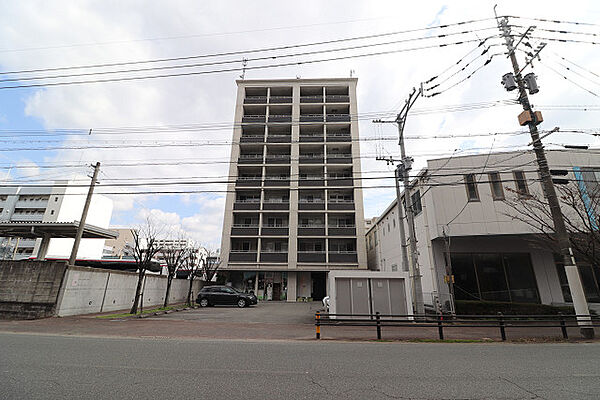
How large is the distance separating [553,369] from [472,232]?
39.7 feet

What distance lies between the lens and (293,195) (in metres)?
33.2

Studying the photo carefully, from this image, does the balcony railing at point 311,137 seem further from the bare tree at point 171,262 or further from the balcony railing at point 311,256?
the bare tree at point 171,262

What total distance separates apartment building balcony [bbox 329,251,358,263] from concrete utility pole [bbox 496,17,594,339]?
20.0 meters

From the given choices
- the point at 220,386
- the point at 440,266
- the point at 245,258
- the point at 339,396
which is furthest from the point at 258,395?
the point at 245,258

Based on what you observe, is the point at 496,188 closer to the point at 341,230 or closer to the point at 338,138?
the point at 341,230

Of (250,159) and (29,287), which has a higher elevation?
(250,159)

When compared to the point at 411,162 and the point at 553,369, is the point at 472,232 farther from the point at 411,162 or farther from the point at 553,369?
the point at 553,369

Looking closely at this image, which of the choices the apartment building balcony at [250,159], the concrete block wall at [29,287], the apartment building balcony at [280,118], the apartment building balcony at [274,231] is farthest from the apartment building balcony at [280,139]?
the concrete block wall at [29,287]

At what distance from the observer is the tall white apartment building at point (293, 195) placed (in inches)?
1217

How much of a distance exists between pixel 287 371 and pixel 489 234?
636 inches

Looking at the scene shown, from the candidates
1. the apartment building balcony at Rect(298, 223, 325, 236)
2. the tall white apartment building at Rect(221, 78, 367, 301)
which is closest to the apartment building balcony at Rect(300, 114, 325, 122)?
the tall white apartment building at Rect(221, 78, 367, 301)

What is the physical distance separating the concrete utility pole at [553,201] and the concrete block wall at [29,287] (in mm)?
22951

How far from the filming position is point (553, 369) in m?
6.15

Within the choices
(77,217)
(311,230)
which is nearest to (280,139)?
(311,230)
